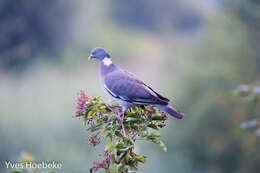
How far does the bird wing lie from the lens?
91.3 inches

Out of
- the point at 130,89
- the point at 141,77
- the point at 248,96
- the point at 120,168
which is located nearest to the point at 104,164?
the point at 120,168

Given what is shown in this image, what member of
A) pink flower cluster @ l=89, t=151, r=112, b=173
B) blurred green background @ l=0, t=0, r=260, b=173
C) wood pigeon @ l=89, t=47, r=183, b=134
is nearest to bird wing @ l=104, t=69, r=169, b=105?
wood pigeon @ l=89, t=47, r=183, b=134

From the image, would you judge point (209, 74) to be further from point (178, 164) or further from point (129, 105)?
point (129, 105)

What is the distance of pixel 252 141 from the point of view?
6.36m

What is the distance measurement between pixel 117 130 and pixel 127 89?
88 centimetres

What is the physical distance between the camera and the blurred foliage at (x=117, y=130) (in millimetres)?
1531

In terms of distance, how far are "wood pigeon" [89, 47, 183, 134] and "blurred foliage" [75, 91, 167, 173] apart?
1.18 feet

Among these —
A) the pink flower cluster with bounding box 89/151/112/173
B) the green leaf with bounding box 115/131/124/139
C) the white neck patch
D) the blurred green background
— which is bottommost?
the pink flower cluster with bounding box 89/151/112/173

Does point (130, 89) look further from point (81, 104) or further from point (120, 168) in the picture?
point (120, 168)

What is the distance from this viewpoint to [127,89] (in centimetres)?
254

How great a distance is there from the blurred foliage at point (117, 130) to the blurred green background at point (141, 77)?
346 centimetres

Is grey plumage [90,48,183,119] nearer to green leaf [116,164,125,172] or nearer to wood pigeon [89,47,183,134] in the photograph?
wood pigeon [89,47,183,134]

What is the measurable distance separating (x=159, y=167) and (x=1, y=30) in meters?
5.12

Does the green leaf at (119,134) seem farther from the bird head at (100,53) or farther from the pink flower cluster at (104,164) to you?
the bird head at (100,53)
